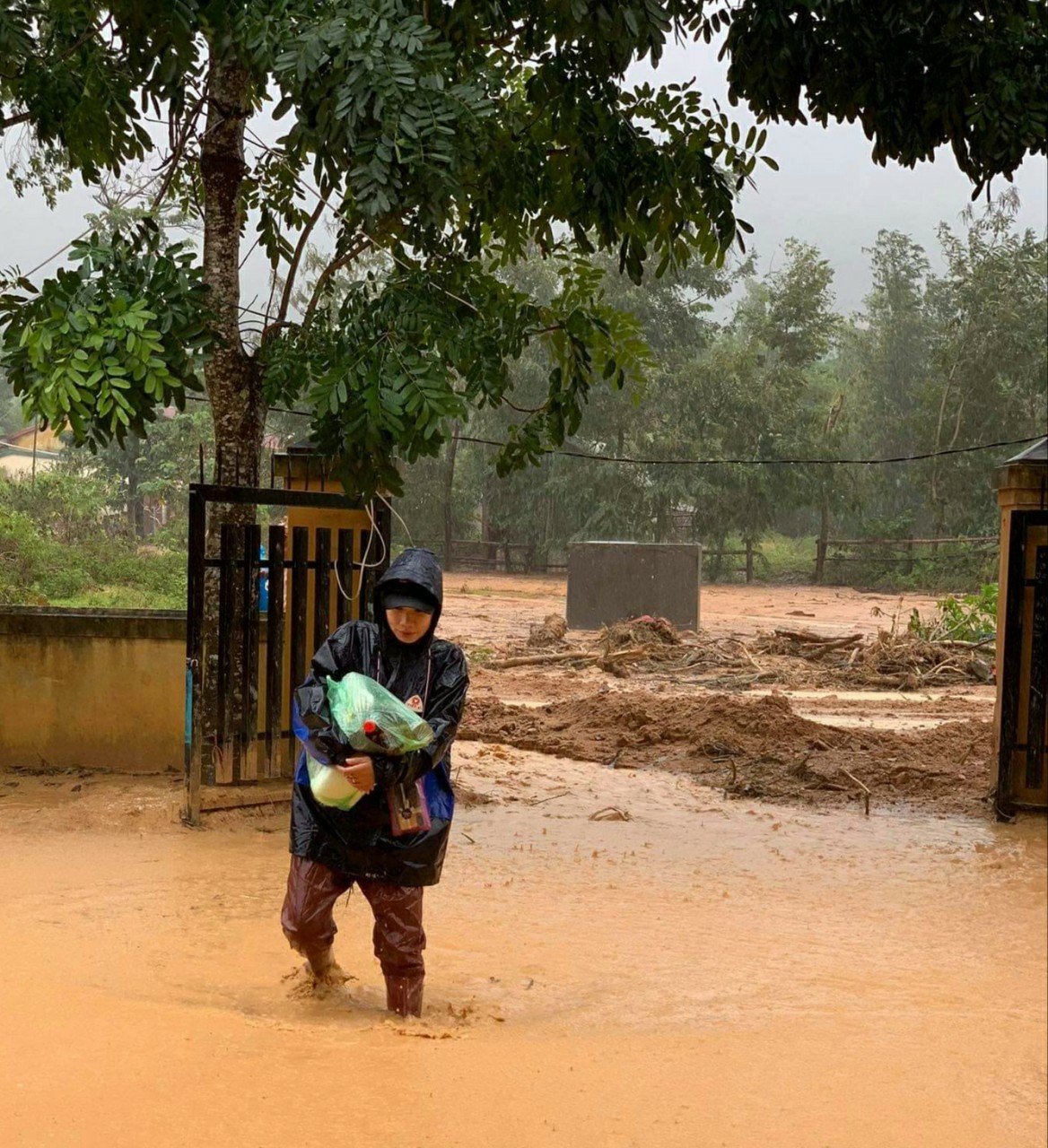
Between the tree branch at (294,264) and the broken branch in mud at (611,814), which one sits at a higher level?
the tree branch at (294,264)

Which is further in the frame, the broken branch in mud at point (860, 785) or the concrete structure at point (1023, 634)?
the broken branch in mud at point (860, 785)

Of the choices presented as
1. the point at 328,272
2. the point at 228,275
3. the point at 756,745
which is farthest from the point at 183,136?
the point at 756,745

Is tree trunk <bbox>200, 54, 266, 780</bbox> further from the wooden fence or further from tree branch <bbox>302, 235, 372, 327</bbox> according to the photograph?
the wooden fence

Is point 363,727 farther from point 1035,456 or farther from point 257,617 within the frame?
point 1035,456

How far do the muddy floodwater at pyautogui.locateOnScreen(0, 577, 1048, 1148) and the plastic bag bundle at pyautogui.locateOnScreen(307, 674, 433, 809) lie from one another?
2.57 feet

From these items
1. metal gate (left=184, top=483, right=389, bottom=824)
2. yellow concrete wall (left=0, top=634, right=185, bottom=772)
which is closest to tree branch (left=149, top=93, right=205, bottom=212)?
metal gate (left=184, top=483, right=389, bottom=824)

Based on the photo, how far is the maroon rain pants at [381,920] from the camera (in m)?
4.29

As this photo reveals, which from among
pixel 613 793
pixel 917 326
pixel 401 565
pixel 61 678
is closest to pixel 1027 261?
pixel 917 326

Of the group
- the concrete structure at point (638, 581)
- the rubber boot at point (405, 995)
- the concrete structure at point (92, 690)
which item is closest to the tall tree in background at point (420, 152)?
the concrete structure at point (92, 690)

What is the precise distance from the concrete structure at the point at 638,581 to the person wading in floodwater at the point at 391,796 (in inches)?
637

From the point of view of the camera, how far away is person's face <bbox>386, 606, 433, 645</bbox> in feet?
13.4

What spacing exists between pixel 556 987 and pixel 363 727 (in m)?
1.84

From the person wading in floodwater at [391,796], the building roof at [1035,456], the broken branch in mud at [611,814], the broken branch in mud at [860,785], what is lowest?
the broken branch in mud at [611,814]

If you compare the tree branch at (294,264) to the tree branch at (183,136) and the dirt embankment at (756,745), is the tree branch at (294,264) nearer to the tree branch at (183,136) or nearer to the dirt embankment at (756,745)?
the tree branch at (183,136)
